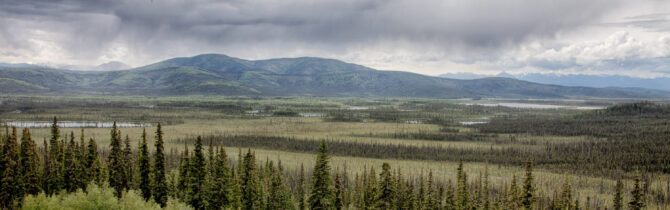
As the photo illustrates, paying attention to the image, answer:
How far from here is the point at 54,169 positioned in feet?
250

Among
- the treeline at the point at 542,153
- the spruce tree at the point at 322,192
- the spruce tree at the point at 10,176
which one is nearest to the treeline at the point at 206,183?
the spruce tree at the point at 322,192

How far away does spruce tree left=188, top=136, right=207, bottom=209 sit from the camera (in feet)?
201

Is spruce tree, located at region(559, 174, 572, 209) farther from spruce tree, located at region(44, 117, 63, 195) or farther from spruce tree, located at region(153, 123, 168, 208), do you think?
spruce tree, located at region(44, 117, 63, 195)

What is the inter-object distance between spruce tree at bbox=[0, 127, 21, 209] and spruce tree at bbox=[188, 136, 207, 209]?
79.8 ft

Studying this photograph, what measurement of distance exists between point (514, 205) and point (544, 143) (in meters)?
121

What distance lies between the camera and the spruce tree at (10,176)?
6228 cm

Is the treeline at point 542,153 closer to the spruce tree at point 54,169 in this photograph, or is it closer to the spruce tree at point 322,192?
the spruce tree at point 54,169

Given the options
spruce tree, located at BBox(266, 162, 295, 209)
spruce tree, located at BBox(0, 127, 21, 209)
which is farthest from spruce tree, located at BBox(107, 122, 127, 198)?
spruce tree, located at BBox(266, 162, 295, 209)

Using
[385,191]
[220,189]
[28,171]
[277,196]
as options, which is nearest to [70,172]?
[28,171]

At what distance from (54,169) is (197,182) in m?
32.9

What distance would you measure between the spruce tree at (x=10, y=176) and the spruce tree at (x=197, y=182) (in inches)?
957

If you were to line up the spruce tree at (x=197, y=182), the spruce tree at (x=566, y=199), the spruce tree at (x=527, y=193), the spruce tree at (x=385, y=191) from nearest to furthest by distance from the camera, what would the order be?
the spruce tree at (x=527, y=193) < the spruce tree at (x=385, y=191) < the spruce tree at (x=197, y=182) < the spruce tree at (x=566, y=199)

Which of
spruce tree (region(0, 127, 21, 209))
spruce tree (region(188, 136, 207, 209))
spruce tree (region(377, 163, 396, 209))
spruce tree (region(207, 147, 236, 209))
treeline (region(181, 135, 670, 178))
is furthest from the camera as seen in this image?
treeline (region(181, 135, 670, 178))

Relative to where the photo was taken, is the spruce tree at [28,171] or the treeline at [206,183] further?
the spruce tree at [28,171]
